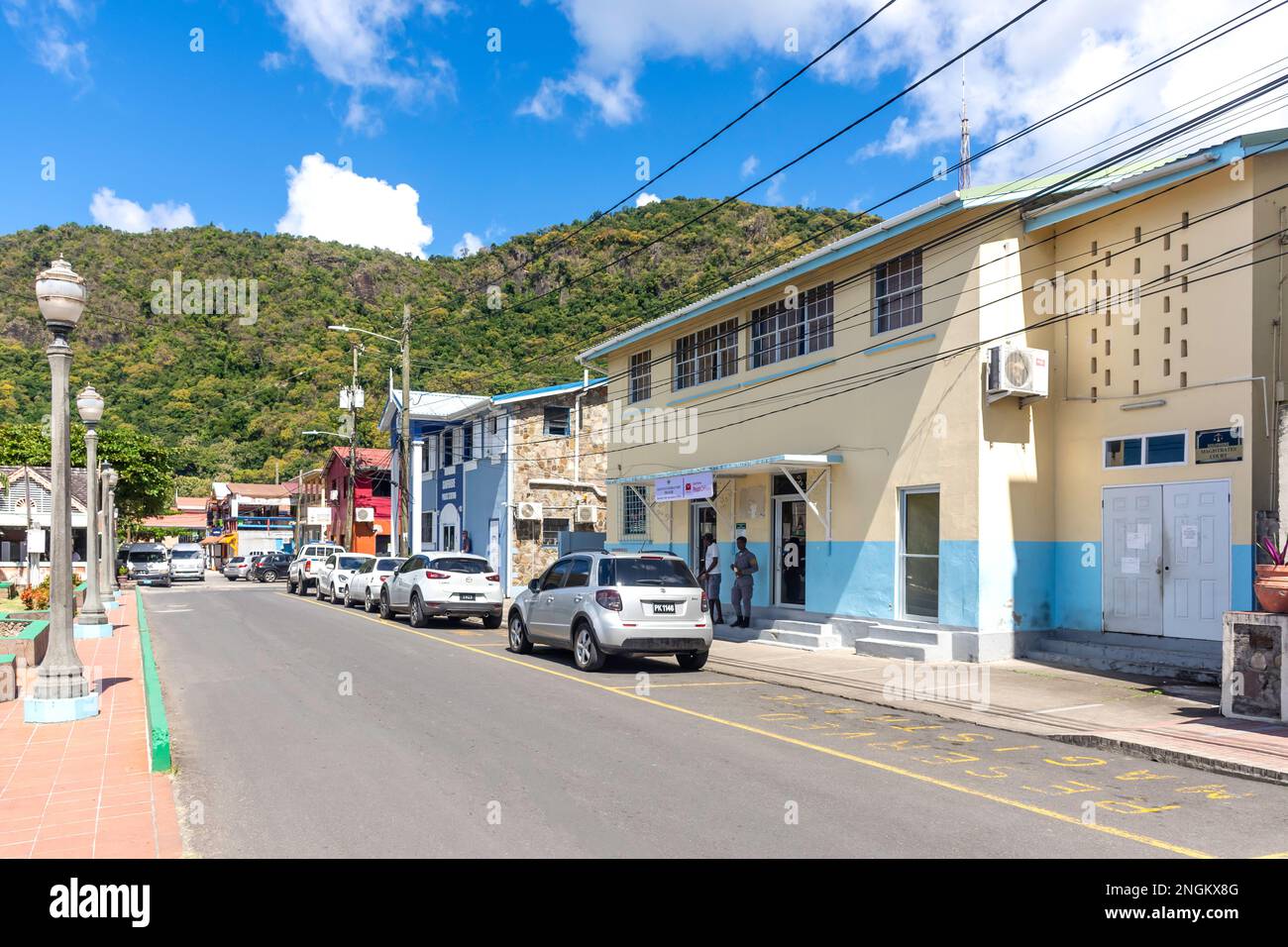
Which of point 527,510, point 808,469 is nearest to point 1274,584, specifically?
point 808,469

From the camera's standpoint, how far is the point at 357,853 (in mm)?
5695

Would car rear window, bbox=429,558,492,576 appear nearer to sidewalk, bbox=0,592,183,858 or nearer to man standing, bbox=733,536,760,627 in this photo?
man standing, bbox=733,536,760,627

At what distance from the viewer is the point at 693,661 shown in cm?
1473

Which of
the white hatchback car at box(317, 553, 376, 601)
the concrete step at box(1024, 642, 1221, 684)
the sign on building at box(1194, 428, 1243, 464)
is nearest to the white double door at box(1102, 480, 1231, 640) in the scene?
the sign on building at box(1194, 428, 1243, 464)

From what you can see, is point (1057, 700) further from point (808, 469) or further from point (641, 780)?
point (808, 469)

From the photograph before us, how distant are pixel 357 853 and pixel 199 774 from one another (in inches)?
112

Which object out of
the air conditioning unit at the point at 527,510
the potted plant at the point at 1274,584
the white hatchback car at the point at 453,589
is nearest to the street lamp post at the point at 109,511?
the white hatchback car at the point at 453,589

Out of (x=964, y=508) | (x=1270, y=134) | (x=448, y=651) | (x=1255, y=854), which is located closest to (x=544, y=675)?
(x=448, y=651)

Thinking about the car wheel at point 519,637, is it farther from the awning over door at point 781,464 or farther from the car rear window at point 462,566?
the car rear window at point 462,566

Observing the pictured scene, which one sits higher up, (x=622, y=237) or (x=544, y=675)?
(x=622, y=237)

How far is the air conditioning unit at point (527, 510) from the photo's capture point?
3136 centimetres

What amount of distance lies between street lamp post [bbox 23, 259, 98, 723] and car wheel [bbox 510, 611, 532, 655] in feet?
24.0

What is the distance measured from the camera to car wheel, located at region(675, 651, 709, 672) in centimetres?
1455
